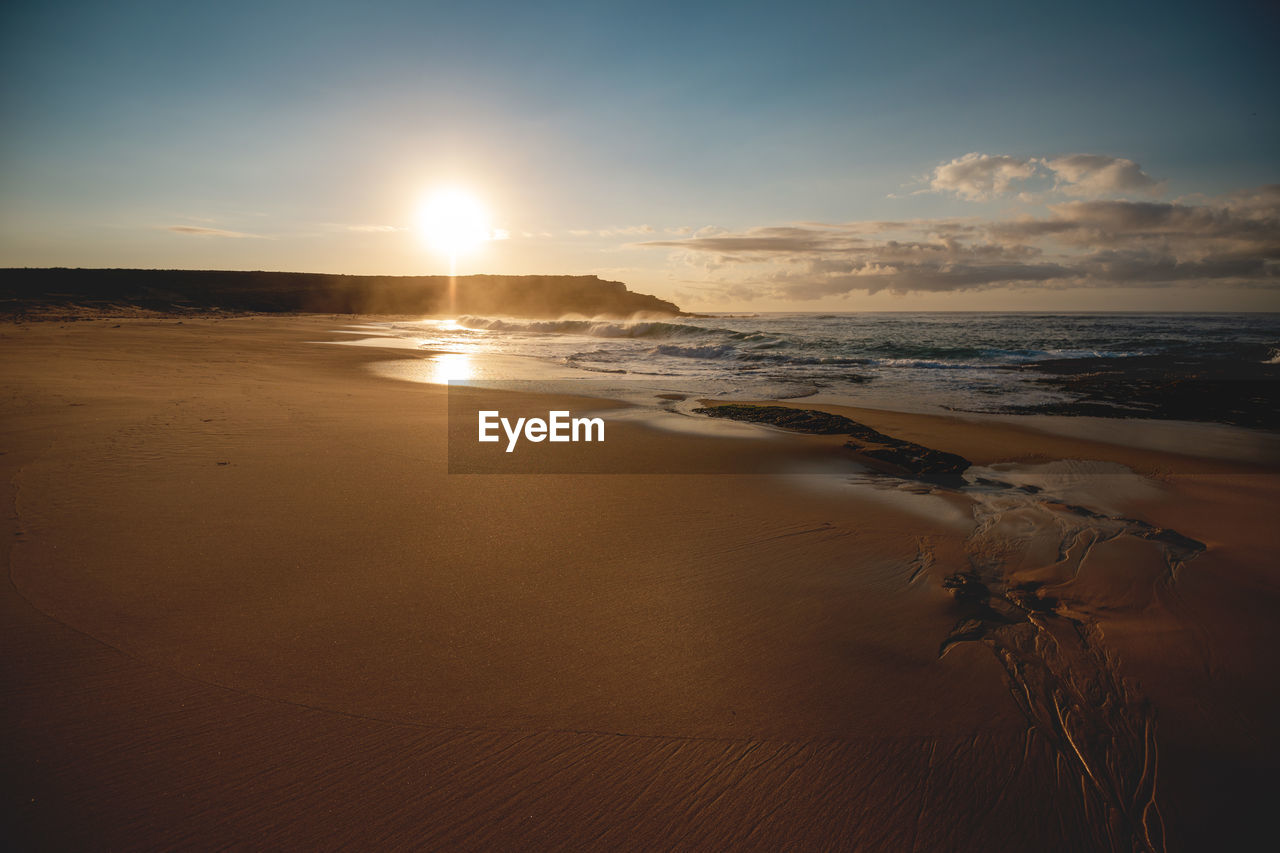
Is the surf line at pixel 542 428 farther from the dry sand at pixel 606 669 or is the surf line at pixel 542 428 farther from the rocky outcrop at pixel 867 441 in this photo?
the rocky outcrop at pixel 867 441

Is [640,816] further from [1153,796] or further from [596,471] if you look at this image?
[596,471]

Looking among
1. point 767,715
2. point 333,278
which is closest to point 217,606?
point 767,715

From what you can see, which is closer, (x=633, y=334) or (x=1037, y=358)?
(x=1037, y=358)

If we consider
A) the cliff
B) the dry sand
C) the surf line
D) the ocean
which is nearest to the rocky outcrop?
the dry sand

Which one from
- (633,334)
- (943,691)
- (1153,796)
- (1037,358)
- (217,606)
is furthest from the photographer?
(633,334)

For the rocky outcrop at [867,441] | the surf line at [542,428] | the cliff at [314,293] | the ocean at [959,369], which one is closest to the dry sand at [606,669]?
the rocky outcrop at [867,441]

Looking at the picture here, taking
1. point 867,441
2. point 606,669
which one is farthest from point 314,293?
point 606,669

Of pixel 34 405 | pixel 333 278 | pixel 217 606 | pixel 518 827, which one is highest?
pixel 333 278

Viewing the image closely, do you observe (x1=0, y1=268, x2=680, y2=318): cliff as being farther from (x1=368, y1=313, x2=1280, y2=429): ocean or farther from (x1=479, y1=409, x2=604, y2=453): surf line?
(x1=479, y1=409, x2=604, y2=453): surf line
